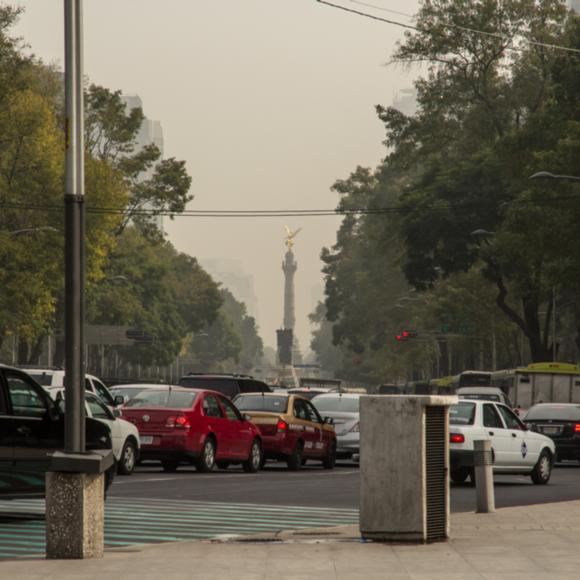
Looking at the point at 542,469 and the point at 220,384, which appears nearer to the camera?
the point at 542,469

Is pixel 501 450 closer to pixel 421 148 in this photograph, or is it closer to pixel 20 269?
pixel 20 269

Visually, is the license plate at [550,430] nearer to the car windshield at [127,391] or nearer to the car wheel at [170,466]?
the car windshield at [127,391]

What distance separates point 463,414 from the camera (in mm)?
28000

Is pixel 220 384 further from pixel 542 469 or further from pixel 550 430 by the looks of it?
pixel 542 469

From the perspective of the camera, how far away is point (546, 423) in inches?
1554

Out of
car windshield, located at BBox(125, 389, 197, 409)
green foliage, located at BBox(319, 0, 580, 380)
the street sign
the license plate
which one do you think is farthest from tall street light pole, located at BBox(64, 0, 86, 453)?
the street sign

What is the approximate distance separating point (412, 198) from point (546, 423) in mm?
30342

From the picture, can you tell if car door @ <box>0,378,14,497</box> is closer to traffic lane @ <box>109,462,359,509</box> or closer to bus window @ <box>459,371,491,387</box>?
traffic lane @ <box>109,462,359,509</box>

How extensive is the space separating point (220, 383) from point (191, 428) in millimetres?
11079

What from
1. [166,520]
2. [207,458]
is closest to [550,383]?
[207,458]

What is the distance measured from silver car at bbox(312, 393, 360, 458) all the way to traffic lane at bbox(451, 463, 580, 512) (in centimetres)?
512

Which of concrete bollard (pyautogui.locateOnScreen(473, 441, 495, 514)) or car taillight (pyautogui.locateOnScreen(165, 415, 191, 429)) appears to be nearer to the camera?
concrete bollard (pyautogui.locateOnScreen(473, 441, 495, 514))

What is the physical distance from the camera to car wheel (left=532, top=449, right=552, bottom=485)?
28.9 metres

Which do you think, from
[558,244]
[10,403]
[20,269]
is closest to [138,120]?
[20,269]
